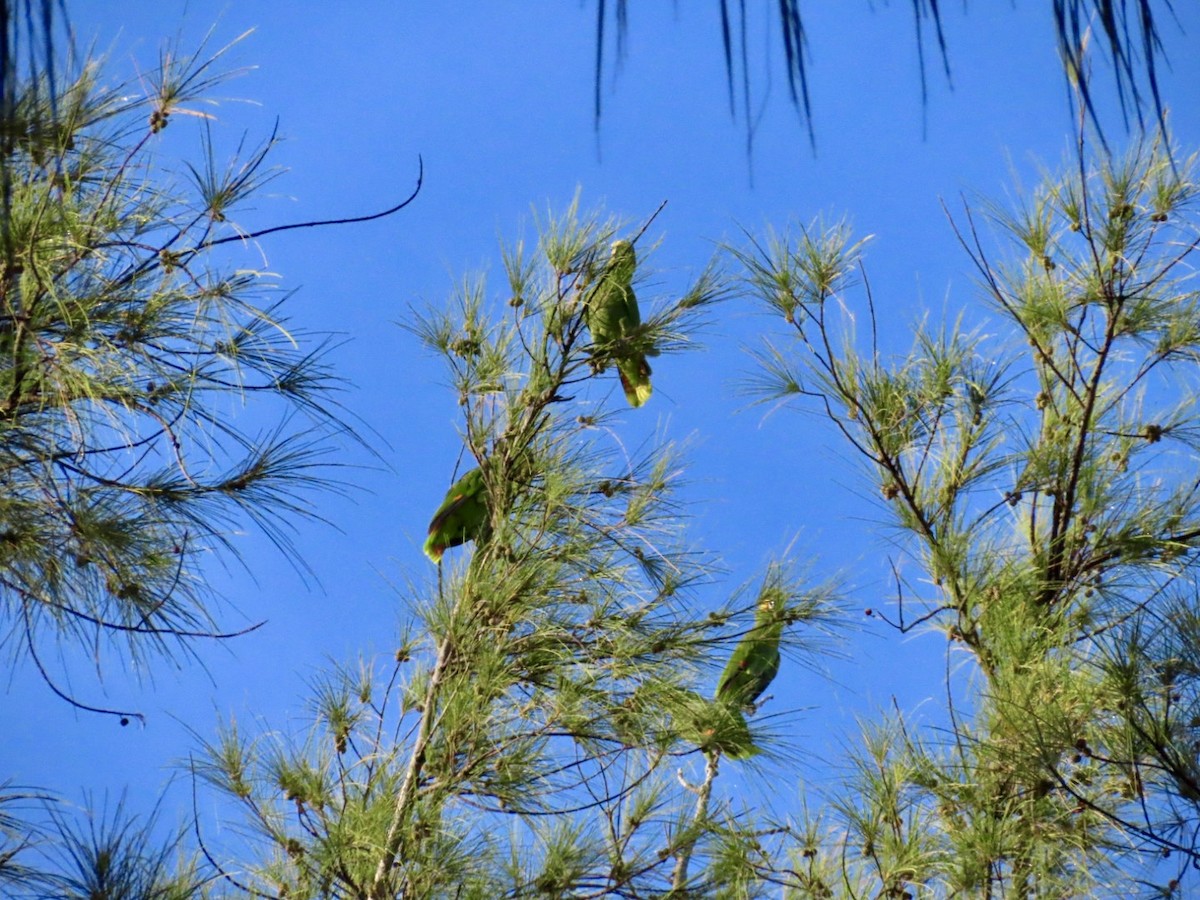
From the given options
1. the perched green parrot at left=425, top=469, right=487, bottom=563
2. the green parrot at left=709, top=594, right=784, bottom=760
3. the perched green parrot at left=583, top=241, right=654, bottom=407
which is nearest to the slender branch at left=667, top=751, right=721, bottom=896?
the green parrot at left=709, top=594, right=784, bottom=760

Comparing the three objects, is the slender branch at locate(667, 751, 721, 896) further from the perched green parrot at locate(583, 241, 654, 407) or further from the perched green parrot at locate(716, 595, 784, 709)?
the perched green parrot at locate(583, 241, 654, 407)

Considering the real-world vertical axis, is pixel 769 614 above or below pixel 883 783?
above

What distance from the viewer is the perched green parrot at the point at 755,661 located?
2352mm

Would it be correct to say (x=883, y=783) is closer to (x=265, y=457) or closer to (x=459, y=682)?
(x=459, y=682)

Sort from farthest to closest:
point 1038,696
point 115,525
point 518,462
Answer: point 518,462
point 1038,696
point 115,525

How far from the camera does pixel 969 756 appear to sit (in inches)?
83.7

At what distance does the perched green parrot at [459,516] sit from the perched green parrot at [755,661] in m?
0.55

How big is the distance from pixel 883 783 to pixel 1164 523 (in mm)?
774

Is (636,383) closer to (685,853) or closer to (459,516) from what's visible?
(459,516)

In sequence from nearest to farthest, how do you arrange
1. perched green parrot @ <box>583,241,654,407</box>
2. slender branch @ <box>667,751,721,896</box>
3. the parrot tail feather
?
slender branch @ <box>667,751,721,896</box>
perched green parrot @ <box>583,241,654,407</box>
the parrot tail feather

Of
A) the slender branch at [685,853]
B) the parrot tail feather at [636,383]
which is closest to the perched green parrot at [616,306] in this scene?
the parrot tail feather at [636,383]

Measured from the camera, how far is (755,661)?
242 centimetres

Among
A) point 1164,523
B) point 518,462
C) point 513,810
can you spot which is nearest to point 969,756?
point 1164,523

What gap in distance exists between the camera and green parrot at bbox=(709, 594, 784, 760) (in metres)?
2.18
